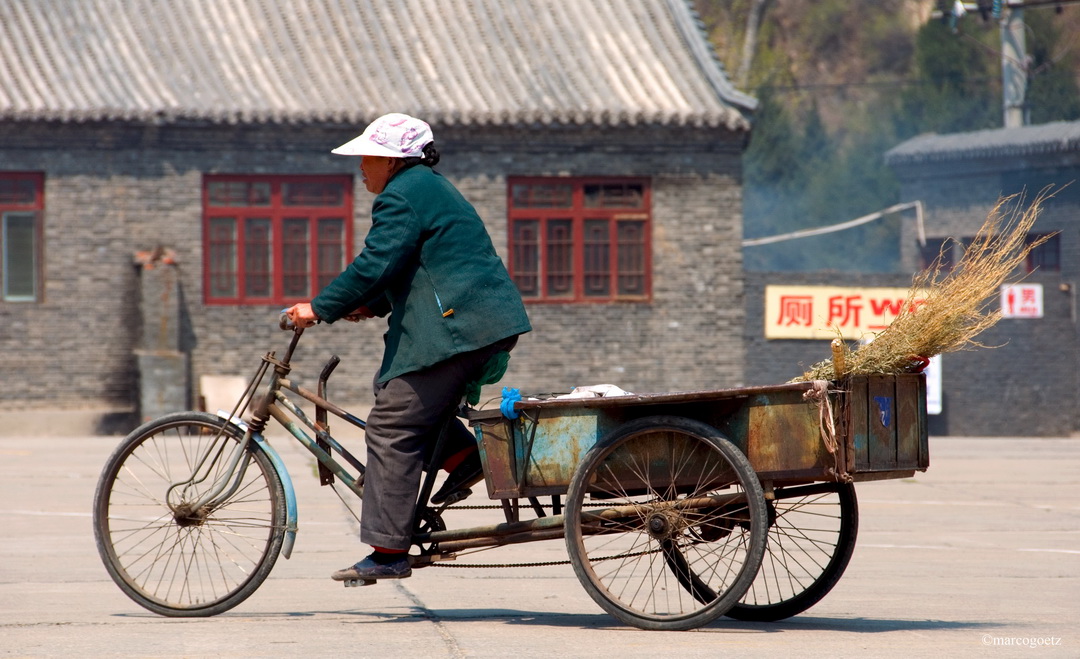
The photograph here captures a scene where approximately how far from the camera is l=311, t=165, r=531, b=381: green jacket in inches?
210

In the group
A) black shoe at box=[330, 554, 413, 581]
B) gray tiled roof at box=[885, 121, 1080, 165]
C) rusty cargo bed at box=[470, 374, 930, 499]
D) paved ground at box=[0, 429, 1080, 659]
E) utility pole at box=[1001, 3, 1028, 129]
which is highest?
utility pole at box=[1001, 3, 1028, 129]

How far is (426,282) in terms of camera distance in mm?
5391

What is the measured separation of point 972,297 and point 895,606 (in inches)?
61.7

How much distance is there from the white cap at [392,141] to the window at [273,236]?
520 inches

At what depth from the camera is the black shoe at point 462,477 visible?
5543mm

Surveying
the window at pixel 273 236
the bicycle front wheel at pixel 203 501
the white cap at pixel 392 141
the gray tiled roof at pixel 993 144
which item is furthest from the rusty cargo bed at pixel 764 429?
the gray tiled roof at pixel 993 144

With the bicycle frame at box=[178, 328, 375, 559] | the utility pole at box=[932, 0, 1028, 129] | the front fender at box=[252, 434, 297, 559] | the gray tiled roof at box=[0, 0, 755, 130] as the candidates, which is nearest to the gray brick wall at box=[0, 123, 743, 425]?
the gray tiled roof at box=[0, 0, 755, 130]

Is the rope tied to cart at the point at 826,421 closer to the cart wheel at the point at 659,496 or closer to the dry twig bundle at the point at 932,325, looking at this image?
the dry twig bundle at the point at 932,325

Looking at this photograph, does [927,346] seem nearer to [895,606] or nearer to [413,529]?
[895,606]

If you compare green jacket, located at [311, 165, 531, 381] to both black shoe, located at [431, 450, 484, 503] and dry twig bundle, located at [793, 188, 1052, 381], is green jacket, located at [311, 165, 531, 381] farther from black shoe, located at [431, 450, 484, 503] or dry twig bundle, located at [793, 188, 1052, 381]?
dry twig bundle, located at [793, 188, 1052, 381]

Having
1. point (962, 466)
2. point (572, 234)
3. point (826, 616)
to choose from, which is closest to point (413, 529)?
point (826, 616)

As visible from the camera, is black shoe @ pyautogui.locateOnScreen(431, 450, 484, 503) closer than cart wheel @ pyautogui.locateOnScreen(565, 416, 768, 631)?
No

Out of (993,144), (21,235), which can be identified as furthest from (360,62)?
(993,144)

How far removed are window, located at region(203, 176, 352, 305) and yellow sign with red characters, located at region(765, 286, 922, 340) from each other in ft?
19.0
